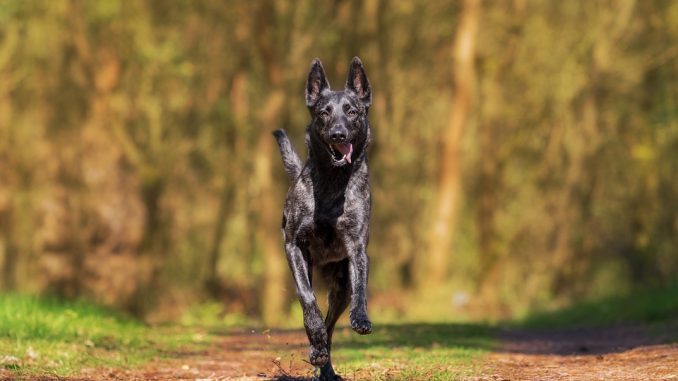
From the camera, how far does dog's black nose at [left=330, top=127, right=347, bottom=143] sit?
8.71m

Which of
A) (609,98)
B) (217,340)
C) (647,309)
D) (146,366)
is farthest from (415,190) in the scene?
(146,366)

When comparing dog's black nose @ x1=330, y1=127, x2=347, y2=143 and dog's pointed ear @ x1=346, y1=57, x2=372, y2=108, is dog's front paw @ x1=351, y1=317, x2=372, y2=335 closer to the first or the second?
dog's black nose @ x1=330, y1=127, x2=347, y2=143

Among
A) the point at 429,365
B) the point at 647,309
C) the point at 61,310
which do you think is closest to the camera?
the point at 429,365

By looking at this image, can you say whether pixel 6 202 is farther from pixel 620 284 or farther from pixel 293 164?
pixel 293 164

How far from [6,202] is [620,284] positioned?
1694cm

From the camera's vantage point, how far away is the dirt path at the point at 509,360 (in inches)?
383

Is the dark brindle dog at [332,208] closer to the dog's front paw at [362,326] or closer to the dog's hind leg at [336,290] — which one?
the dog's hind leg at [336,290]

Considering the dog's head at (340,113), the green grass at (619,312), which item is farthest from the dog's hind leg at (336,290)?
the green grass at (619,312)

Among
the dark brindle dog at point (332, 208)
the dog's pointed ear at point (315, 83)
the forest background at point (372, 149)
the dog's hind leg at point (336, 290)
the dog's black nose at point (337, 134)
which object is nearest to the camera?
the dog's black nose at point (337, 134)

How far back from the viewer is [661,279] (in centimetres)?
2594

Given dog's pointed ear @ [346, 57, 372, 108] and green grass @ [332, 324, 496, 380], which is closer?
dog's pointed ear @ [346, 57, 372, 108]

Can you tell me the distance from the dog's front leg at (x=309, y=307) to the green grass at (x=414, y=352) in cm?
96

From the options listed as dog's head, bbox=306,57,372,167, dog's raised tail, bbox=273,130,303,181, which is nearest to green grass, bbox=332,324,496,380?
dog's raised tail, bbox=273,130,303,181

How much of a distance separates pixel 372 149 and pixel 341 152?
17069 mm
